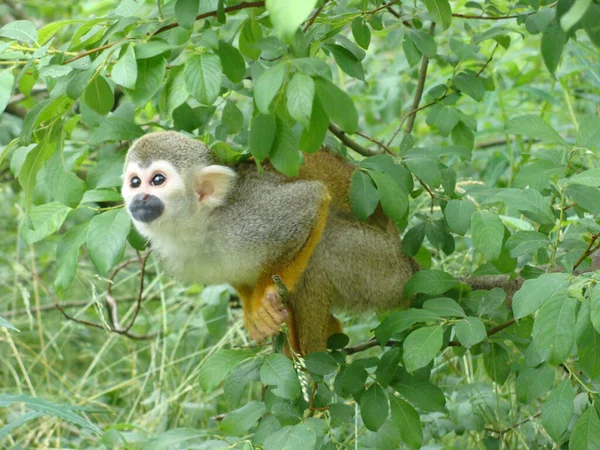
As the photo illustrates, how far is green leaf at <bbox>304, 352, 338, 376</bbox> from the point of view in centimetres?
223

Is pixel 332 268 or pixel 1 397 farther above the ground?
pixel 1 397

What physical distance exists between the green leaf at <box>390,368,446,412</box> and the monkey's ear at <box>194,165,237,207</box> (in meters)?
0.85

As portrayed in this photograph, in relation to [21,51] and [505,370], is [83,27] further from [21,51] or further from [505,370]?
[505,370]

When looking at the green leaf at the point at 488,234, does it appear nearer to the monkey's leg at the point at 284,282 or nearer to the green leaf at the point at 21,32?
the monkey's leg at the point at 284,282

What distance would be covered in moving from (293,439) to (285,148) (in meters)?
0.70

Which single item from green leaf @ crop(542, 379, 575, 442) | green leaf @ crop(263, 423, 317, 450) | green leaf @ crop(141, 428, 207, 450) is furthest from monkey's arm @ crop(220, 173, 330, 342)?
green leaf @ crop(542, 379, 575, 442)

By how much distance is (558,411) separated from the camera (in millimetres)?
1876

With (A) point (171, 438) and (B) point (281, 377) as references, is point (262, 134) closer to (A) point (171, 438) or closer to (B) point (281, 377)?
(B) point (281, 377)

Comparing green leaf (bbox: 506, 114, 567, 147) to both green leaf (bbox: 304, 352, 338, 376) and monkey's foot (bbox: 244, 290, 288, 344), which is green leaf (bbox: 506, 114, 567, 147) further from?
monkey's foot (bbox: 244, 290, 288, 344)

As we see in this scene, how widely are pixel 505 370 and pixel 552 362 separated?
2.60ft

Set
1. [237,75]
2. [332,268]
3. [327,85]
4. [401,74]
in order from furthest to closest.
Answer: [401,74] < [332,268] < [237,75] < [327,85]

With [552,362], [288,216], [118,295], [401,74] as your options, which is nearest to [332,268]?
[288,216]

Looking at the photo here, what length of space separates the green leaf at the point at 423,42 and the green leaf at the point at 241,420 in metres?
1.20

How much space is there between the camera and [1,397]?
1903 millimetres
